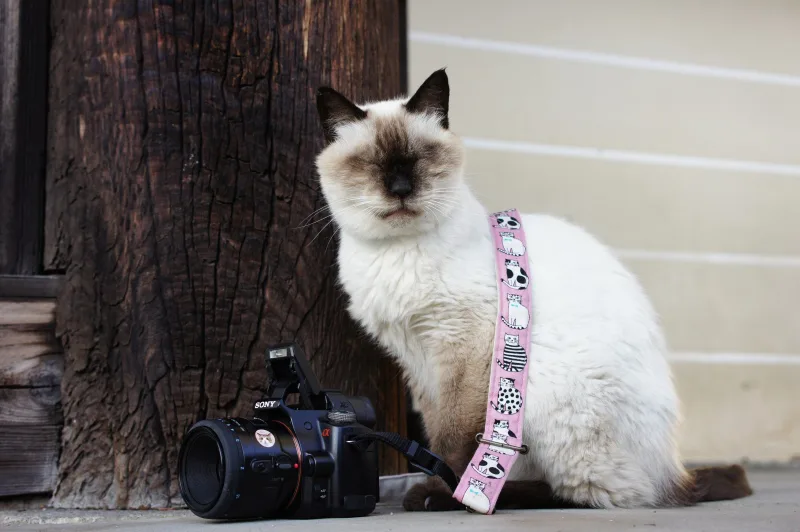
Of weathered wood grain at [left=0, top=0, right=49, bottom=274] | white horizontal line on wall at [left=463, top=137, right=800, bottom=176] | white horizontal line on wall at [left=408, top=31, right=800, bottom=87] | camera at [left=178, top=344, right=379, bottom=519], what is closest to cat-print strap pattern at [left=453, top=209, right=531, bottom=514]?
camera at [left=178, top=344, right=379, bottom=519]

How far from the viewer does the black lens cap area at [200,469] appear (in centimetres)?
183

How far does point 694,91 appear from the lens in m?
3.99

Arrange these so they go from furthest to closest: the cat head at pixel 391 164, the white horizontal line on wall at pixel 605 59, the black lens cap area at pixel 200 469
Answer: the white horizontal line on wall at pixel 605 59, the cat head at pixel 391 164, the black lens cap area at pixel 200 469

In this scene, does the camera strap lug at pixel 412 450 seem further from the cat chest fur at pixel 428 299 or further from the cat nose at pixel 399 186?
the cat nose at pixel 399 186

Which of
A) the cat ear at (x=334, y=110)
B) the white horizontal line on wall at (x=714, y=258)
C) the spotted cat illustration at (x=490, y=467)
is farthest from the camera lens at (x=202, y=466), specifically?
the white horizontal line on wall at (x=714, y=258)

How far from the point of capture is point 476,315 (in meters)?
2.21

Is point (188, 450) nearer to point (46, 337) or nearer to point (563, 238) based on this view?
point (46, 337)

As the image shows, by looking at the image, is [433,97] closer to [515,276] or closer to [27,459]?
[515,276]

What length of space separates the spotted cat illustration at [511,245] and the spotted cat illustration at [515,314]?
0.53ft

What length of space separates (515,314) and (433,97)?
674 millimetres

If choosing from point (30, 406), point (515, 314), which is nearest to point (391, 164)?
point (515, 314)

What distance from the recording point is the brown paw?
2.08m

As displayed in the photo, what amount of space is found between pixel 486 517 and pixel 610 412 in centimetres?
45

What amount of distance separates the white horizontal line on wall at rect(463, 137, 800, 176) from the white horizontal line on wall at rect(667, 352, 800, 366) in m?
0.92
